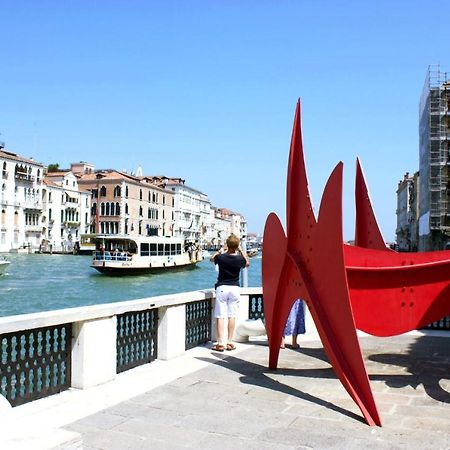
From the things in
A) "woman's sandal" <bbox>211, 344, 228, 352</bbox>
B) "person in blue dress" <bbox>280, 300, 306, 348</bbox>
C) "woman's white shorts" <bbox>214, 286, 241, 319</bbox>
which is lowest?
"woman's sandal" <bbox>211, 344, 228, 352</bbox>

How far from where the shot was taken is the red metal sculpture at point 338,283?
5.97 m

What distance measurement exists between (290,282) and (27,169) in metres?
82.6

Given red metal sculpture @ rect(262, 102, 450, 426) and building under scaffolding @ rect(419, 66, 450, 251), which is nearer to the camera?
red metal sculpture @ rect(262, 102, 450, 426)

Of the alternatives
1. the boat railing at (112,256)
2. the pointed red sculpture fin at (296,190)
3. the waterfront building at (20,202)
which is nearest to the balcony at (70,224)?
the waterfront building at (20,202)

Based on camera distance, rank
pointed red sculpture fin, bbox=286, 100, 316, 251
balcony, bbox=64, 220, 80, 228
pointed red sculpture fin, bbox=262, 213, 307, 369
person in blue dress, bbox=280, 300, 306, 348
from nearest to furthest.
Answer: pointed red sculpture fin, bbox=286, 100, 316, 251 < pointed red sculpture fin, bbox=262, 213, 307, 369 < person in blue dress, bbox=280, 300, 306, 348 < balcony, bbox=64, 220, 80, 228

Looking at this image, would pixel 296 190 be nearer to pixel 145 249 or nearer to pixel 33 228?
pixel 145 249

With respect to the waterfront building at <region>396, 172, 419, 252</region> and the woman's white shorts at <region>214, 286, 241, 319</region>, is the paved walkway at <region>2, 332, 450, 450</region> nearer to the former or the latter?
the woman's white shorts at <region>214, 286, 241, 319</region>

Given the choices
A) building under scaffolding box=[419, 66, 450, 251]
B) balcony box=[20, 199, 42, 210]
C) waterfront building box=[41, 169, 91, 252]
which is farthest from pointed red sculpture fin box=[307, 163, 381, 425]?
waterfront building box=[41, 169, 91, 252]

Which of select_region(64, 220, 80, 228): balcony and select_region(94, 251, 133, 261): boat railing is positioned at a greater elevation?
select_region(64, 220, 80, 228): balcony

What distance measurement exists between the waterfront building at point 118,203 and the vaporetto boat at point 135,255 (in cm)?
3914

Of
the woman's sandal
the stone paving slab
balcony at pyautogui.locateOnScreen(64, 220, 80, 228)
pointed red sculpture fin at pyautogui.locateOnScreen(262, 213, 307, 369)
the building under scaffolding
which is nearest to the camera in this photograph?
the stone paving slab

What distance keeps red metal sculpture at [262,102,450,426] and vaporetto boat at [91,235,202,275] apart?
43289 mm

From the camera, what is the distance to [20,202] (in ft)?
277

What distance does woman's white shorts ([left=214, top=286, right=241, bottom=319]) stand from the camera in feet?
28.0
